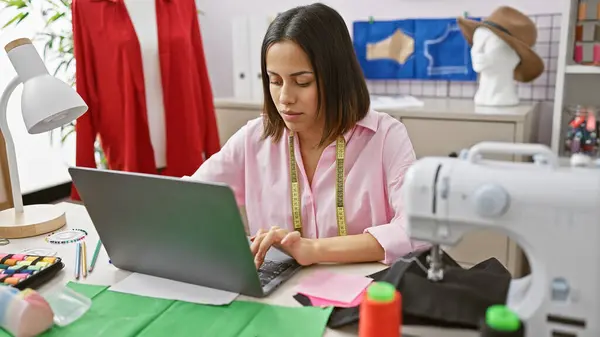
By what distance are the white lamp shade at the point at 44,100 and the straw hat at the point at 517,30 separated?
1700mm

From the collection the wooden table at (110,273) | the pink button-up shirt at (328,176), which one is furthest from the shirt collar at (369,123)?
the wooden table at (110,273)

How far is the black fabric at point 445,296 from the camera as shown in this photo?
2.96 ft

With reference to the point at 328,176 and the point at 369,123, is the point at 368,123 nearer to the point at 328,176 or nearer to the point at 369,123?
the point at 369,123

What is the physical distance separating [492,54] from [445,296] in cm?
173

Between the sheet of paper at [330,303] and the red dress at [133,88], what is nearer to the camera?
the sheet of paper at [330,303]

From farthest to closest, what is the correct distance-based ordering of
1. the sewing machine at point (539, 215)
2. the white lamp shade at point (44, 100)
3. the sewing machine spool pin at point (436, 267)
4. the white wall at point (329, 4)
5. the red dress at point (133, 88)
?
1. the white wall at point (329, 4)
2. the red dress at point (133, 88)
3. the white lamp shade at point (44, 100)
4. the sewing machine spool pin at point (436, 267)
5. the sewing machine at point (539, 215)

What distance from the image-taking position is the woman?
1387mm

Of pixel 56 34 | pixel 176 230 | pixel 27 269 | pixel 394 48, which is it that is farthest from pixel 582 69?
pixel 56 34

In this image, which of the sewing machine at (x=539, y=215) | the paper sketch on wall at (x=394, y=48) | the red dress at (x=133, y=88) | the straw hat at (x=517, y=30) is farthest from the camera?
the paper sketch on wall at (x=394, y=48)

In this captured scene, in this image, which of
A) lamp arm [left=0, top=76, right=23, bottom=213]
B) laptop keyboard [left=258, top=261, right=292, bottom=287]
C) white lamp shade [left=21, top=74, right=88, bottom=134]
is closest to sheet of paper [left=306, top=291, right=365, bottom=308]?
laptop keyboard [left=258, top=261, right=292, bottom=287]

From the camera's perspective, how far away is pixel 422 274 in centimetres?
103

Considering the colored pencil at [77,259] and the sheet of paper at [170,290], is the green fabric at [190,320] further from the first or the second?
the colored pencil at [77,259]

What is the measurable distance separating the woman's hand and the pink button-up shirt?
27 centimetres

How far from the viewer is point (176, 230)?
1.09 meters
